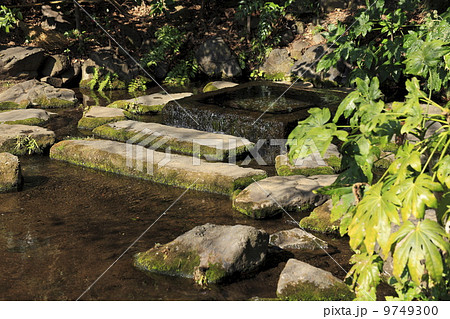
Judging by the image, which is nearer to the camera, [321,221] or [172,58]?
[321,221]

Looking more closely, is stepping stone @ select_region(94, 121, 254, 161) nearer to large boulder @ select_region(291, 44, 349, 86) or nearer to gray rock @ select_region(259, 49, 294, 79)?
large boulder @ select_region(291, 44, 349, 86)

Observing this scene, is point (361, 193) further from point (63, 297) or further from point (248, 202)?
point (248, 202)

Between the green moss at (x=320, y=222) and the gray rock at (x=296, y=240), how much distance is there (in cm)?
29

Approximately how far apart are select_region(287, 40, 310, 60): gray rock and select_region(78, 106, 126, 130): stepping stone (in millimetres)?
5319

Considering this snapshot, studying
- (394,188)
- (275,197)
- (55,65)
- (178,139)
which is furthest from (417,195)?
(55,65)

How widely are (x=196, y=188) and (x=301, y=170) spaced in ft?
4.87

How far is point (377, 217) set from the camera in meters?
2.85

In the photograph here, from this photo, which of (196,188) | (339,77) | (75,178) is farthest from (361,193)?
(339,77)

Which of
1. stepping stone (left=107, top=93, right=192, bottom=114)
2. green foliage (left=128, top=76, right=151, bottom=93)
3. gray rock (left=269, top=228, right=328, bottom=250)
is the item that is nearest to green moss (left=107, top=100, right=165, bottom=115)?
stepping stone (left=107, top=93, right=192, bottom=114)

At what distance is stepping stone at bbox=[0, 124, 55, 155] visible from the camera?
29.3 feet

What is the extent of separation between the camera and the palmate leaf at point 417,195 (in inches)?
109

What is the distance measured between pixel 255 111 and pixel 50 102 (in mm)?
5049

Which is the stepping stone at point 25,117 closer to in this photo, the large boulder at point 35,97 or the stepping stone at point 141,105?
the large boulder at point 35,97

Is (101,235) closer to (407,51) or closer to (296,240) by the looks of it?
(296,240)
